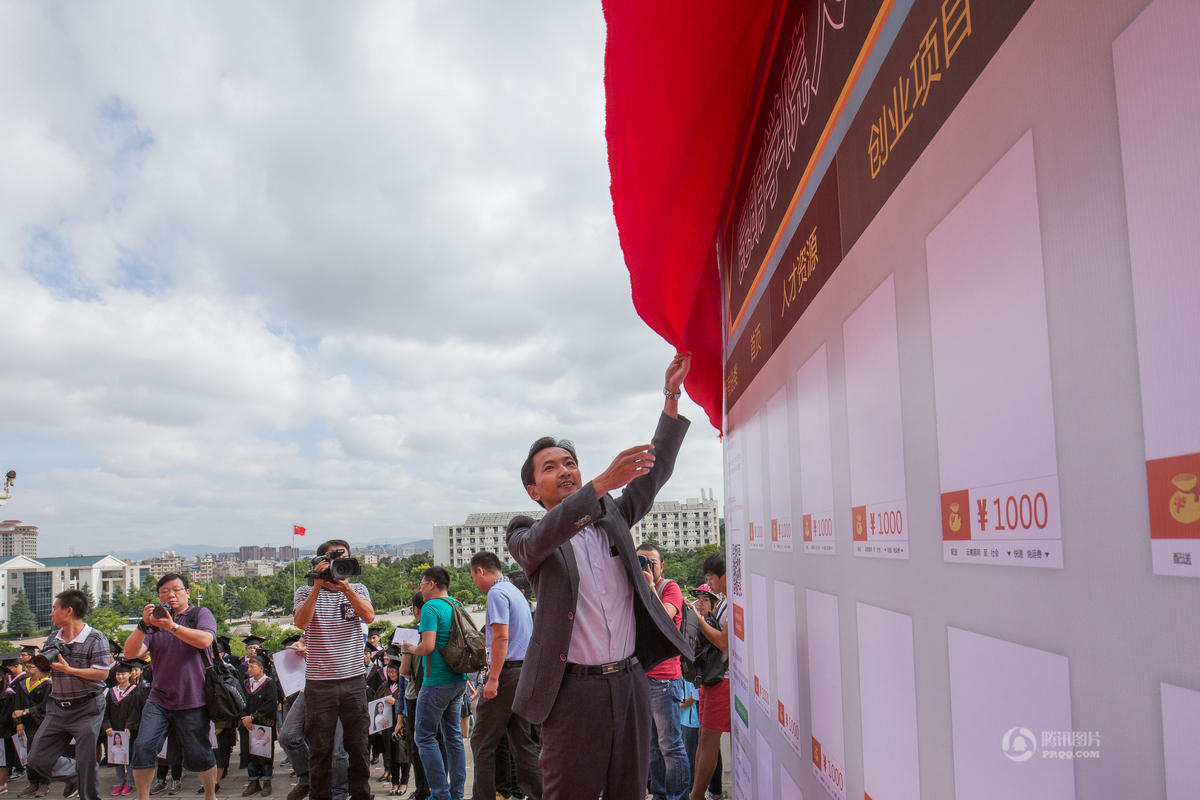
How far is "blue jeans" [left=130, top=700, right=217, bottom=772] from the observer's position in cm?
502

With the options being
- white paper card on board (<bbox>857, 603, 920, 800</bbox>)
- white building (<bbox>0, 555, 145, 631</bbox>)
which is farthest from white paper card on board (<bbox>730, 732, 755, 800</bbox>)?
white building (<bbox>0, 555, 145, 631</bbox>)

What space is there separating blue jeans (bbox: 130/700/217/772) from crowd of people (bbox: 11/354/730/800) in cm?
1

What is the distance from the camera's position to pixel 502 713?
14.8 ft

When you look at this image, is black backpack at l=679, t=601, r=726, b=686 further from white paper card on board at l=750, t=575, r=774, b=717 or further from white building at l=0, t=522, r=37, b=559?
white building at l=0, t=522, r=37, b=559

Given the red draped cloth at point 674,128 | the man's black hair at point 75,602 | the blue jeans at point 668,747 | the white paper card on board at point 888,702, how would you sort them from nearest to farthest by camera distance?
1. the white paper card on board at point 888,702
2. the red draped cloth at point 674,128
3. the blue jeans at point 668,747
4. the man's black hair at point 75,602

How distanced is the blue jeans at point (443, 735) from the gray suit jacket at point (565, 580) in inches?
118

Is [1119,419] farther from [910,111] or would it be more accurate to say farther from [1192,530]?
[910,111]

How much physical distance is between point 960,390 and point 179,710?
231 inches

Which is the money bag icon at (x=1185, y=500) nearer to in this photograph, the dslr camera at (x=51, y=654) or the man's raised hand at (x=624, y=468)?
the man's raised hand at (x=624, y=468)

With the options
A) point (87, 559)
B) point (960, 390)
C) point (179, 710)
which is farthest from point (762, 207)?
point (87, 559)

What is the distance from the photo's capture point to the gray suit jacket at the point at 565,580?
2.23 m

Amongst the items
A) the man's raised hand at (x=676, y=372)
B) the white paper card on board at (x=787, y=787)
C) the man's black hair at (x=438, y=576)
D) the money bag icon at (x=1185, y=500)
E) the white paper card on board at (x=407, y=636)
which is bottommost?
the white paper card on board at (x=407, y=636)

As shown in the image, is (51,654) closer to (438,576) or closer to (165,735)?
(165,735)

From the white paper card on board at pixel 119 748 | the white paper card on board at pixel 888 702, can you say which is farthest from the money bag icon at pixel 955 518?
the white paper card on board at pixel 119 748
